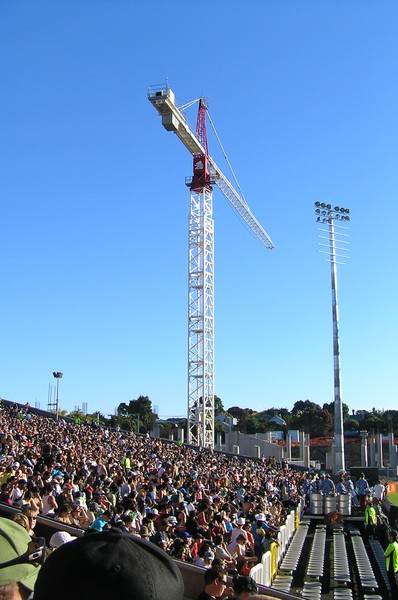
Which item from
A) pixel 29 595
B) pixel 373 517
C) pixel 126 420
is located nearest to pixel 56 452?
pixel 373 517

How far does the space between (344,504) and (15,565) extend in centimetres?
2754

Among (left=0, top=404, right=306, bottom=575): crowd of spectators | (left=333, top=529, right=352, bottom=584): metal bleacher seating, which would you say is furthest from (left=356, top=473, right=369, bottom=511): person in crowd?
(left=0, top=404, right=306, bottom=575): crowd of spectators

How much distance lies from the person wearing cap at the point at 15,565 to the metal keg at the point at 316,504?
27546 mm

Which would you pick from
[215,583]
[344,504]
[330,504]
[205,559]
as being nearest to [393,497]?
[344,504]

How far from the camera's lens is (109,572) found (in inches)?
58.4

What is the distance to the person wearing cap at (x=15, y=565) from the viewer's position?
176 centimetres

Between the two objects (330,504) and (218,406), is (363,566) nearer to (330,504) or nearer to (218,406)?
(330,504)

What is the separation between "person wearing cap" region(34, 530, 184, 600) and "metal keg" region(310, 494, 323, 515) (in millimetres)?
27743

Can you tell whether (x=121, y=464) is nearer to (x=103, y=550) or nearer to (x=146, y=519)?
(x=146, y=519)

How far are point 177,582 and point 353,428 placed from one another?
13007cm

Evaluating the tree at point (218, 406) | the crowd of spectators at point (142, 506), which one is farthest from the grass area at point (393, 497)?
the tree at point (218, 406)

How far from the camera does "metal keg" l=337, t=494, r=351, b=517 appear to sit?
27281 mm

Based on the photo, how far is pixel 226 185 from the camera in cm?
9231

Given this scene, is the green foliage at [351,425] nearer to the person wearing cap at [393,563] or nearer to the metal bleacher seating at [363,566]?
the metal bleacher seating at [363,566]
